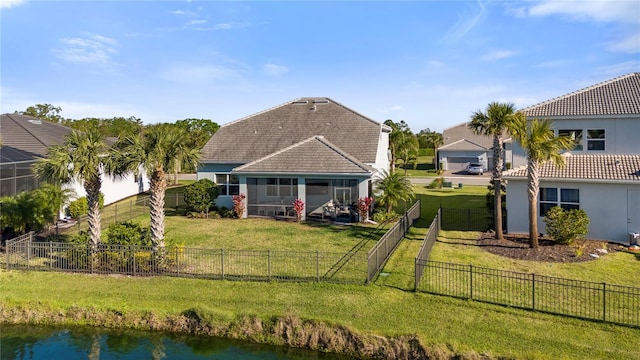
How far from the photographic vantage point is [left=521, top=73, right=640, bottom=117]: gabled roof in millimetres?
22484

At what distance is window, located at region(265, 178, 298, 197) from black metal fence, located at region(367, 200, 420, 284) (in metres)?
7.90

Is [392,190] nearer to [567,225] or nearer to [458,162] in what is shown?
[567,225]

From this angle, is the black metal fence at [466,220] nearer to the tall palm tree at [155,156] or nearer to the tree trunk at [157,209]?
the tall palm tree at [155,156]

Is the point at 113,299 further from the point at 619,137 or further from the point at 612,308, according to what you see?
the point at 619,137

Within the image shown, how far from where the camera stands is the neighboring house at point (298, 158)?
93.0ft

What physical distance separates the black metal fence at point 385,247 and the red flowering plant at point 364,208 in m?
2.69

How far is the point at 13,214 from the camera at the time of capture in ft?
70.6

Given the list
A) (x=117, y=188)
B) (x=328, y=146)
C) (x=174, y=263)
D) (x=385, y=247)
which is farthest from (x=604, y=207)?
(x=117, y=188)

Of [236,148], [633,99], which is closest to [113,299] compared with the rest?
[236,148]

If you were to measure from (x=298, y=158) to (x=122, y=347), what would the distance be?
700 inches

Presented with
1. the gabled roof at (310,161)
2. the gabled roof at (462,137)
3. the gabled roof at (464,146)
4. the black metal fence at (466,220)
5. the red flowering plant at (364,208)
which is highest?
the gabled roof at (462,137)

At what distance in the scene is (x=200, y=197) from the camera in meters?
30.0

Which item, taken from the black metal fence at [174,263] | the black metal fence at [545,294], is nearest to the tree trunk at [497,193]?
the black metal fence at [545,294]

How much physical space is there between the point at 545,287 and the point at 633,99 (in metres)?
13.5
